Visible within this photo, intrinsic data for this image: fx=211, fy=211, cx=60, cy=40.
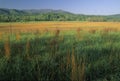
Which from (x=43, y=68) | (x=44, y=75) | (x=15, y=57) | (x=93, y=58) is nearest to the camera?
(x=44, y=75)

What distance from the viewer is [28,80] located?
4754 millimetres

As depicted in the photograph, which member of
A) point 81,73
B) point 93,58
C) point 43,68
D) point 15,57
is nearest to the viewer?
point 81,73

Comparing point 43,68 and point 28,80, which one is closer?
point 28,80

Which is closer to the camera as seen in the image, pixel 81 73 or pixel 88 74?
pixel 81 73

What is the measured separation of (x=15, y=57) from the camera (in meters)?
5.73

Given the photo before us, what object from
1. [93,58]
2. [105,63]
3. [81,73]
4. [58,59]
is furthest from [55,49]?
[81,73]

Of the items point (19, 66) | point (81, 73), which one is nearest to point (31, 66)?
point (19, 66)

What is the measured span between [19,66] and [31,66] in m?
0.30

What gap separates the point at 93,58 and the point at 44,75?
6.57 feet

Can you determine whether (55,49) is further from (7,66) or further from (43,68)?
(7,66)

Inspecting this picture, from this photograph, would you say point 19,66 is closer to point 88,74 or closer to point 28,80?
point 28,80

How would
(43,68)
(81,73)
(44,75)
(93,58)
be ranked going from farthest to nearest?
(93,58), (43,68), (44,75), (81,73)

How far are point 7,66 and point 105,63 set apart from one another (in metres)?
2.65

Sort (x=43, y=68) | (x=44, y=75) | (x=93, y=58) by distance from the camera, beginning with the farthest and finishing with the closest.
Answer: (x=93, y=58) → (x=43, y=68) → (x=44, y=75)
